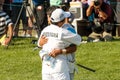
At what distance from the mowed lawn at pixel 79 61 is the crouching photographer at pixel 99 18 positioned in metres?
0.48

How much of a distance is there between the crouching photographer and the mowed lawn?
1.58ft

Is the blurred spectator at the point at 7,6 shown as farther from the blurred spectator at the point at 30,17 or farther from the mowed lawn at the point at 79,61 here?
the mowed lawn at the point at 79,61

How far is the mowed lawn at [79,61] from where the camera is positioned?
32.6 ft

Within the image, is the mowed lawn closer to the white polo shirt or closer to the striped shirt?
the striped shirt

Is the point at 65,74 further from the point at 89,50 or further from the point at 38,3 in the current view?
the point at 38,3

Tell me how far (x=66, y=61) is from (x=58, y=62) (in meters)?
0.12

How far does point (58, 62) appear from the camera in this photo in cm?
716

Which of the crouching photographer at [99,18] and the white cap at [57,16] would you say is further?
the crouching photographer at [99,18]

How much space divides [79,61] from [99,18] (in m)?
3.26

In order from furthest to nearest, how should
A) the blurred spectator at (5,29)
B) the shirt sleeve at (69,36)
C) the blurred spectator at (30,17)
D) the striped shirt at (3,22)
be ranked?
the blurred spectator at (30,17) → the striped shirt at (3,22) → the blurred spectator at (5,29) → the shirt sleeve at (69,36)

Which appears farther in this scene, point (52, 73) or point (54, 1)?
point (54, 1)

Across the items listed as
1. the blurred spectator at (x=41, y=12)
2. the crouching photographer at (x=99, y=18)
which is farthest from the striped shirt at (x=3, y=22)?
the crouching photographer at (x=99, y=18)

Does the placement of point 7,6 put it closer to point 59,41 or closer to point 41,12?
point 41,12

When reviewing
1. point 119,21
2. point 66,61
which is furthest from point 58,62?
point 119,21
